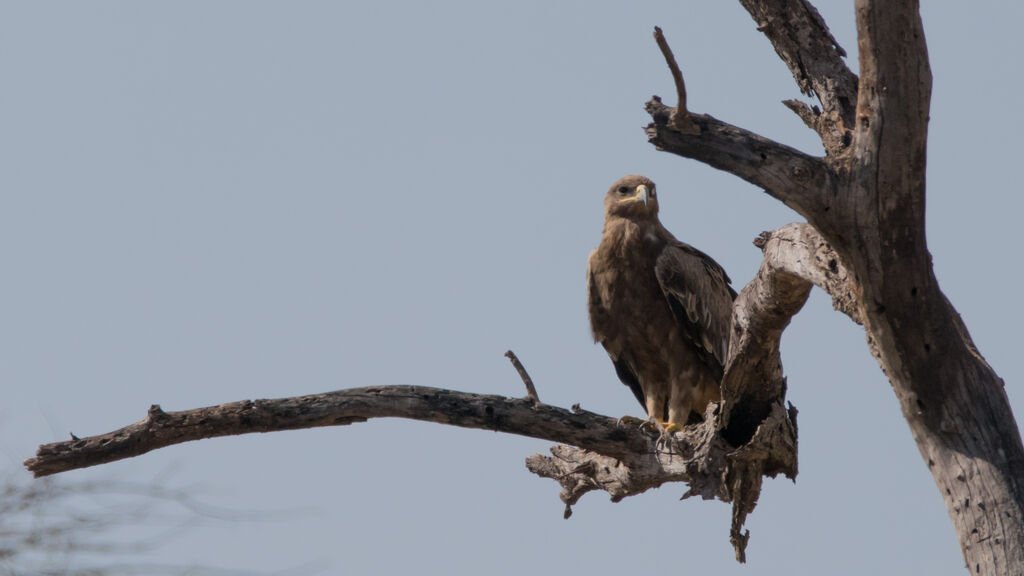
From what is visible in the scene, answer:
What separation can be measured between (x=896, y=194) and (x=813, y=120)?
884 millimetres

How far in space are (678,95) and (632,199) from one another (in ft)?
12.7

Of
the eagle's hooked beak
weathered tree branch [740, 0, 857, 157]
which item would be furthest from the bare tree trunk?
the eagle's hooked beak

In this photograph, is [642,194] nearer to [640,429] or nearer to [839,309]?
[640,429]

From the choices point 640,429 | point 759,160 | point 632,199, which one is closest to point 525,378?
point 640,429

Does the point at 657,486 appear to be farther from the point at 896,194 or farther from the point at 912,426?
the point at 896,194

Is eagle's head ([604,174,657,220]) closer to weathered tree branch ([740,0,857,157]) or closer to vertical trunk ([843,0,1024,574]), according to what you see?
weathered tree branch ([740,0,857,157])

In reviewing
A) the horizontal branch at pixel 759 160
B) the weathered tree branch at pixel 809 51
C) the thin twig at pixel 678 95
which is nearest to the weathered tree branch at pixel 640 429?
the horizontal branch at pixel 759 160

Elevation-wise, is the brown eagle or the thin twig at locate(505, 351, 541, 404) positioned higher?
the brown eagle

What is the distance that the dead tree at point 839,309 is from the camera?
4.23m

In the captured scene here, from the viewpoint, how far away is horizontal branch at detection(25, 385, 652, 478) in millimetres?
5070

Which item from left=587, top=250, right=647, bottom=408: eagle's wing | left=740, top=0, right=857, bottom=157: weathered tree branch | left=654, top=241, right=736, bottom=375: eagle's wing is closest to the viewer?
left=740, top=0, right=857, bottom=157: weathered tree branch

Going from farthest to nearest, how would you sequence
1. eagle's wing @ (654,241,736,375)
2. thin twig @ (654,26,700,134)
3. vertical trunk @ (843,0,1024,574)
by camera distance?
eagle's wing @ (654,241,736,375) < vertical trunk @ (843,0,1024,574) < thin twig @ (654,26,700,134)

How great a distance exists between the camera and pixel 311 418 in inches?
207

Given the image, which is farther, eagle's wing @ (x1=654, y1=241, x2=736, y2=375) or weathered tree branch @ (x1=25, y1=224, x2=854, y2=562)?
eagle's wing @ (x1=654, y1=241, x2=736, y2=375)
